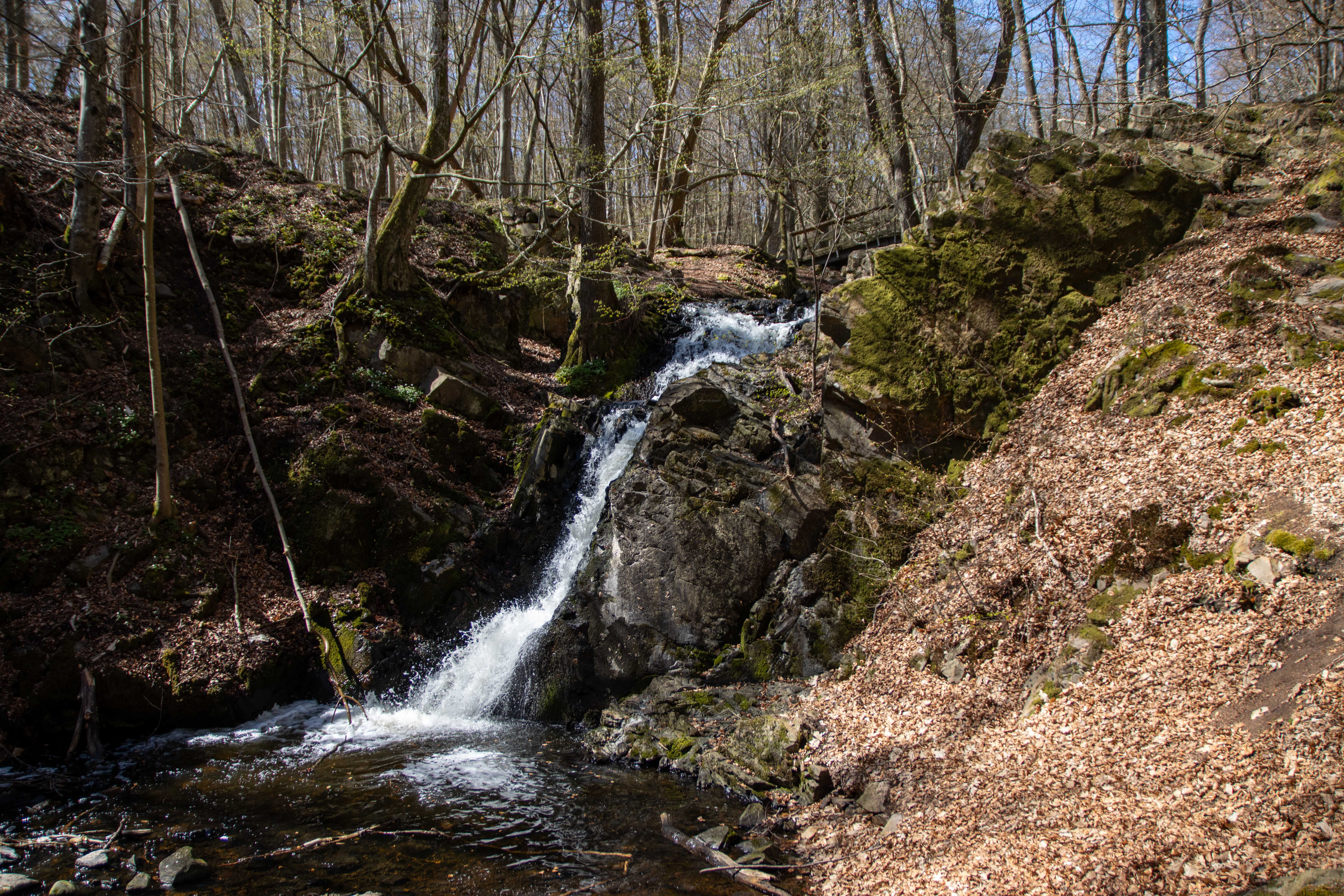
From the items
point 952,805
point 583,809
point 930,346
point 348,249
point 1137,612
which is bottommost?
point 583,809

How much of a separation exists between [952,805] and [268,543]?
859 centimetres

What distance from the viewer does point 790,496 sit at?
8117mm

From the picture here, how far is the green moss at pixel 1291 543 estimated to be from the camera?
163 inches

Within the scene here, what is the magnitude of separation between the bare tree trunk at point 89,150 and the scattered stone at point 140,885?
287 inches

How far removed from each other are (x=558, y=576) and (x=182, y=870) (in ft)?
16.8

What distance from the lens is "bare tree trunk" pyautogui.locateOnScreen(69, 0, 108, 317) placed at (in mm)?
8039

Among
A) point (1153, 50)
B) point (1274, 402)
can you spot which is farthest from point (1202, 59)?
point (1274, 402)

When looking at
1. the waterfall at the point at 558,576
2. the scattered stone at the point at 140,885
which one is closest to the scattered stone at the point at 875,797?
the waterfall at the point at 558,576

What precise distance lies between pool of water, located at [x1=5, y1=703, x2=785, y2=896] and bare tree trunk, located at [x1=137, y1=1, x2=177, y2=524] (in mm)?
2911

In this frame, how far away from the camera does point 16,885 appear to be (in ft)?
14.3

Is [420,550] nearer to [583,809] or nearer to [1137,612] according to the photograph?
[583,809]

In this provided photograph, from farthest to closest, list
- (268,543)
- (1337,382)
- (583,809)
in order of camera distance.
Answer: (268,543) → (583,809) → (1337,382)

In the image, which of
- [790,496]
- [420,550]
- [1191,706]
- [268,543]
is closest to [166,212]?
[268,543]

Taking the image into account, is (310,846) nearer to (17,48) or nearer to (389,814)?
(389,814)
